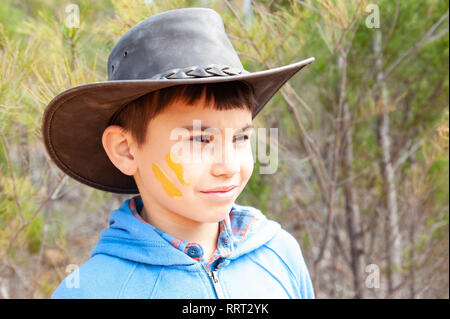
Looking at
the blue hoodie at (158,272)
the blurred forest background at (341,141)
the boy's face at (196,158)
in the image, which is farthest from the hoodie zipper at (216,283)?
the blurred forest background at (341,141)

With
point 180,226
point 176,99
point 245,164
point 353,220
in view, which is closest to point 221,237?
point 180,226

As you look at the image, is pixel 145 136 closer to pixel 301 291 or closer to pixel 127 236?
pixel 127 236

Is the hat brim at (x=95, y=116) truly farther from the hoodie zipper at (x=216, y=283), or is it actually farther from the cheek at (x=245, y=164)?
the hoodie zipper at (x=216, y=283)

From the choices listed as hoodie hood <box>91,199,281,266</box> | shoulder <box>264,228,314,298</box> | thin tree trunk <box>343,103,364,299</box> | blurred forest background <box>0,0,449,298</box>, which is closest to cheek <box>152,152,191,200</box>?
hoodie hood <box>91,199,281,266</box>

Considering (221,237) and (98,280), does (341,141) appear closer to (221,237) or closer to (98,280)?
(221,237)

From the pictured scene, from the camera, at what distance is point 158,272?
100cm

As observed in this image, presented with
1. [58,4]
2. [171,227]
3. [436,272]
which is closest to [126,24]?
[171,227]

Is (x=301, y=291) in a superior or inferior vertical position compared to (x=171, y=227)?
inferior

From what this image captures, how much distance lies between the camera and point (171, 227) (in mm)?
1074

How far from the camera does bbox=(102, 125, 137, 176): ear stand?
1.07 m

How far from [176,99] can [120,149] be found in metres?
0.20

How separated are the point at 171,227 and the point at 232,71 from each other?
0.38m

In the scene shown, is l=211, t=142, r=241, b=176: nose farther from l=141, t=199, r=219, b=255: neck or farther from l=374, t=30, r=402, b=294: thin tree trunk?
l=374, t=30, r=402, b=294: thin tree trunk

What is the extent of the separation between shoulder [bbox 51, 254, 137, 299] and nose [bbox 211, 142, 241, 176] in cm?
27
